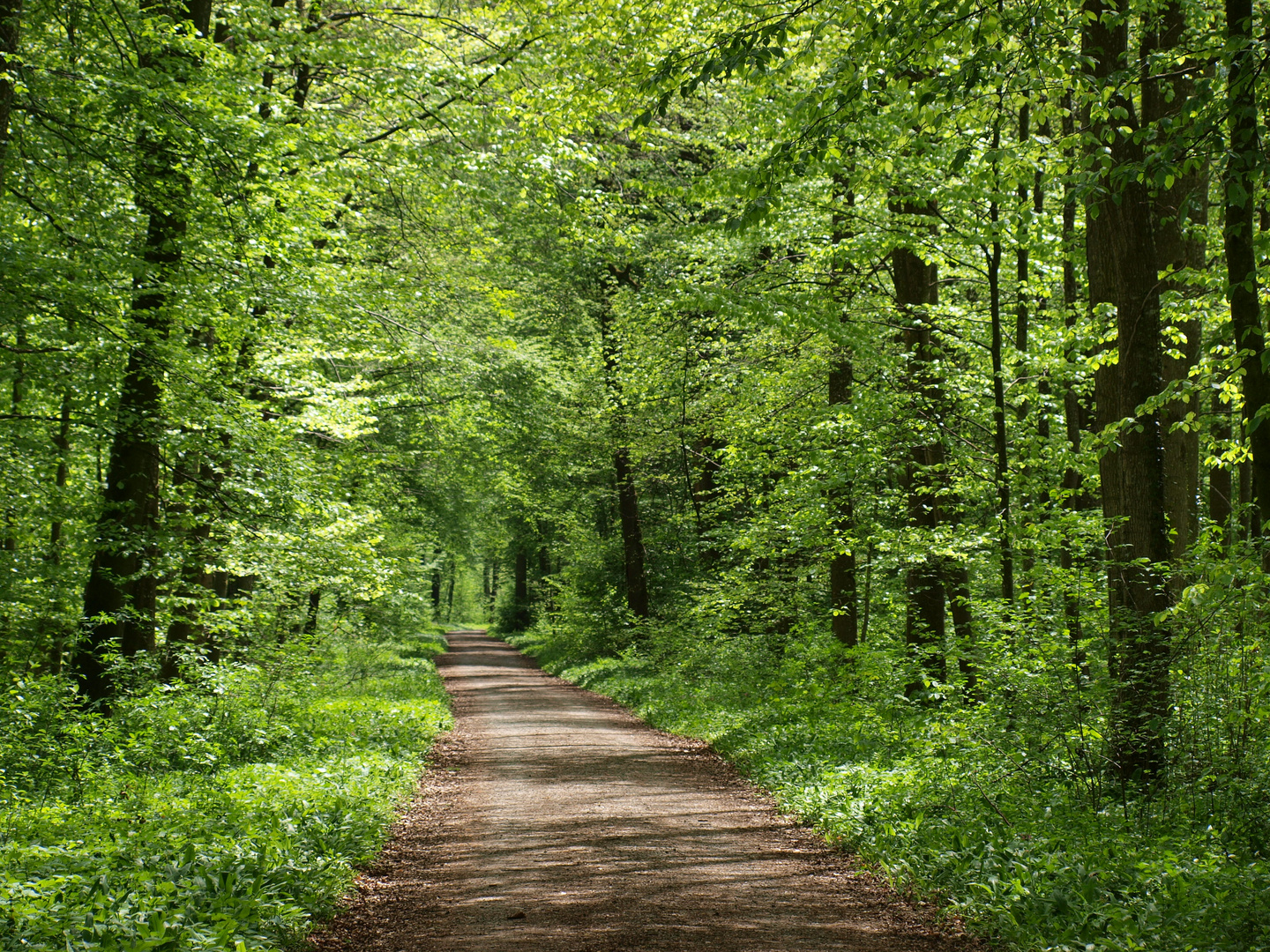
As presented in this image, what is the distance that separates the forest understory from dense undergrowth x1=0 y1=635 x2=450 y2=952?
48 mm

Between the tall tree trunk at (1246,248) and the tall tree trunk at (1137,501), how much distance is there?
105 cm

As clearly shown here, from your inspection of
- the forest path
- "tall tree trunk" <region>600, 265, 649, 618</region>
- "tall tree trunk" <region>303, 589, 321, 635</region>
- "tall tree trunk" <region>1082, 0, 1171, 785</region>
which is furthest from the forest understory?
"tall tree trunk" <region>600, 265, 649, 618</region>

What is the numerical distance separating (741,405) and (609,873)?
8.86m

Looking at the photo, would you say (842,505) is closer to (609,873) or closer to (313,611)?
(609,873)

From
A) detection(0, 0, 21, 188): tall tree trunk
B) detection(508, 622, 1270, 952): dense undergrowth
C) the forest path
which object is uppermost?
detection(0, 0, 21, 188): tall tree trunk

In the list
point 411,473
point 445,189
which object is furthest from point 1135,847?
point 411,473

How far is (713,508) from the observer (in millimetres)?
17375

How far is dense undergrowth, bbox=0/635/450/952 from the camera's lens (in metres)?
4.50

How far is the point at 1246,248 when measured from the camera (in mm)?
5012

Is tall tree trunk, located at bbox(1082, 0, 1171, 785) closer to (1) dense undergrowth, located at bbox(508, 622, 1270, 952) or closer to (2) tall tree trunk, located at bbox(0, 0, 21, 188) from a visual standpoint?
(1) dense undergrowth, located at bbox(508, 622, 1270, 952)

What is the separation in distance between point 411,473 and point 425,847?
1653 cm

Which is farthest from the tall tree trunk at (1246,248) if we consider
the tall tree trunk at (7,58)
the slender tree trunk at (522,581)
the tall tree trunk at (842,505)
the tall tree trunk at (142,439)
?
the slender tree trunk at (522,581)

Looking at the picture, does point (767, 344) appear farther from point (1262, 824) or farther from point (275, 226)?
point (1262, 824)

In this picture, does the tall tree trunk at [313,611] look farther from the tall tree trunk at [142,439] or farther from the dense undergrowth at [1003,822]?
the dense undergrowth at [1003,822]
